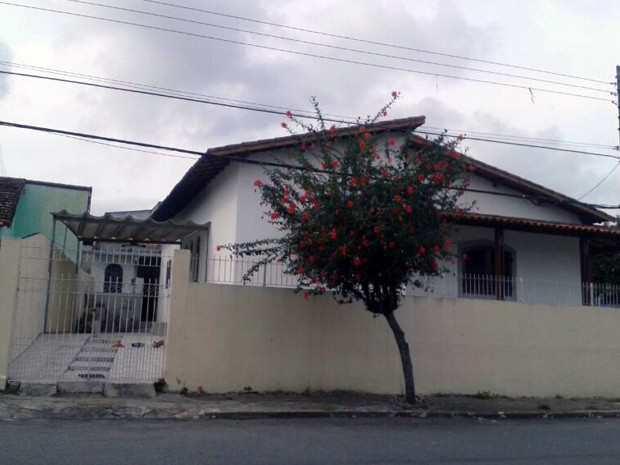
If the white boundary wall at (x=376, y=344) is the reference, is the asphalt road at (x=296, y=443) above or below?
below

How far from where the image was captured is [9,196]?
2342cm

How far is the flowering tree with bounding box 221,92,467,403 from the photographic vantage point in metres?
11.6

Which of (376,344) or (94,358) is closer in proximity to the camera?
(94,358)

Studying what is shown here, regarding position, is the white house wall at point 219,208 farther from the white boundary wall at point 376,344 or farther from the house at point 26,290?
the house at point 26,290

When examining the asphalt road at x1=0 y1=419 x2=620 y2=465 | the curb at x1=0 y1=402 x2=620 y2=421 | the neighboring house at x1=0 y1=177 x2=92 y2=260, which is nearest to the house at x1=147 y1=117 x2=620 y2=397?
the curb at x1=0 y1=402 x2=620 y2=421

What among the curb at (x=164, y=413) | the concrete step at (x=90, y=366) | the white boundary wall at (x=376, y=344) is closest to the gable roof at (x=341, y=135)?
the white boundary wall at (x=376, y=344)

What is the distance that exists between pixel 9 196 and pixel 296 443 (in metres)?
17.8

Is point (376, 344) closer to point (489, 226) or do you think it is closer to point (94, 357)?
point (489, 226)

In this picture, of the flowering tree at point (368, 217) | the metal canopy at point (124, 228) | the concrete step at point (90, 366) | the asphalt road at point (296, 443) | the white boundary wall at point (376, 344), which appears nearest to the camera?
the asphalt road at point (296, 443)

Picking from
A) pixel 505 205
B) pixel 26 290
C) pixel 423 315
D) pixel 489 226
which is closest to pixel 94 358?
pixel 26 290

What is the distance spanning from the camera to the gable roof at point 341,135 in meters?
15.8

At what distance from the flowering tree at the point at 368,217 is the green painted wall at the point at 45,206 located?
1364 cm

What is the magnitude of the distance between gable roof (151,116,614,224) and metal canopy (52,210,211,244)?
121cm

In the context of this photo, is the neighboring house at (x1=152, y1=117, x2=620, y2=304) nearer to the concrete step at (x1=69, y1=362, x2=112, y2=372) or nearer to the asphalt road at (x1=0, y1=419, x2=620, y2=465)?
the concrete step at (x1=69, y1=362, x2=112, y2=372)
